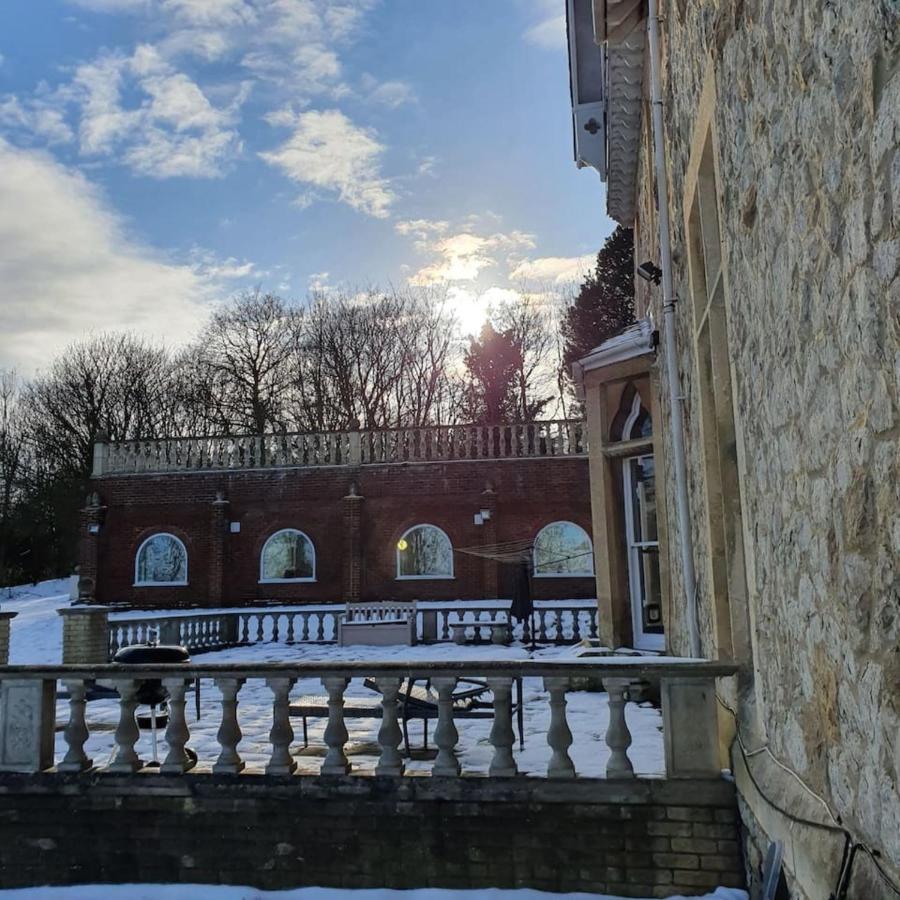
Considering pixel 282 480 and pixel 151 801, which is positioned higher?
pixel 282 480

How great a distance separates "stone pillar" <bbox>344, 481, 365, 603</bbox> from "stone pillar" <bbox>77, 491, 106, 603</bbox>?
25.7ft

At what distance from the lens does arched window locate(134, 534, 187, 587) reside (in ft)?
75.8

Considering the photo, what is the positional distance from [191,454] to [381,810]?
66.4ft

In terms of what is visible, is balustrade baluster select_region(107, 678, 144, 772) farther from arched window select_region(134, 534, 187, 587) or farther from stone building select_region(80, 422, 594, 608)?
arched window select_region(134, 534, 187, 587)

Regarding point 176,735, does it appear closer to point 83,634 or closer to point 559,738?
point 559,738

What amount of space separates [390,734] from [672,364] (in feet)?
11.7

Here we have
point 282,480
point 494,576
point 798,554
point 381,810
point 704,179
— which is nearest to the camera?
point 798,554

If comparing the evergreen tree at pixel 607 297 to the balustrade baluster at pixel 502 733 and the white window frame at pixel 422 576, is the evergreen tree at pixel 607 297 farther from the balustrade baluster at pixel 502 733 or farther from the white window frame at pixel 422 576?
the balustrade baluster at pixel 502 733

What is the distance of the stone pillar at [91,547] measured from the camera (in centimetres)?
2291

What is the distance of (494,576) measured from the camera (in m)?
21.0

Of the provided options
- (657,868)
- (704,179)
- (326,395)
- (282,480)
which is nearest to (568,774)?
(657,868)

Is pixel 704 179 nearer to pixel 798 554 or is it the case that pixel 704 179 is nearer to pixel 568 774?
pixel 798 554

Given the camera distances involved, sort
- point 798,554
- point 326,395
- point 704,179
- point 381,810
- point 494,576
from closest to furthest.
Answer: point 798,554, point 704,179, point 381,810, point 494,576, point 326,395

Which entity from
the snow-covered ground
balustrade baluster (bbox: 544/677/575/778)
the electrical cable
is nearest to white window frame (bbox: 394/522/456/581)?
the snow-covered ground
